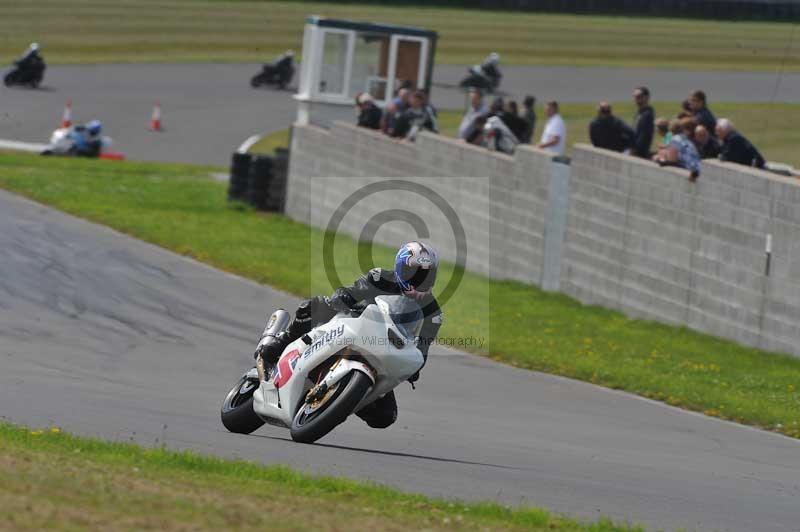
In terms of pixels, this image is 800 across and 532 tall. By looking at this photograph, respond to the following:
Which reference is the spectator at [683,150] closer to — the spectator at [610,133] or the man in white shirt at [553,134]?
the spectator at [610,133]

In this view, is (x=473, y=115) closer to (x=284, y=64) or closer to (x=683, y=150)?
(x=683, y=150)

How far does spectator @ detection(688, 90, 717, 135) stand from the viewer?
1722 centimetres

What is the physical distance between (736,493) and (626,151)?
1070 cm

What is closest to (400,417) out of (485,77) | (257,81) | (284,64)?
(485,77)

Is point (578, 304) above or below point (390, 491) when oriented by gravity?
below

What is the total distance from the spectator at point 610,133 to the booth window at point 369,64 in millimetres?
10684

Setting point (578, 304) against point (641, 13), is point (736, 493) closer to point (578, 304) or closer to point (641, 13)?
point (578, 304)

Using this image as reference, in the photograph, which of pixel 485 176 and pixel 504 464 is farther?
pixel 485 176

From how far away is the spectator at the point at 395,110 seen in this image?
77.3 ft

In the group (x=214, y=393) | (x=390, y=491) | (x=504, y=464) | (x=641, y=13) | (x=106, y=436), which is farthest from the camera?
(x=641, y=13)

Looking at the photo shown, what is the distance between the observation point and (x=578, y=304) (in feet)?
62.6

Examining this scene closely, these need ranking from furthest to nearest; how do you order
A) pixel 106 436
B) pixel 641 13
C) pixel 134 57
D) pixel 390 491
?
pixel 134 57, pixel 641 13, pixel 106 436, pixel 390 491

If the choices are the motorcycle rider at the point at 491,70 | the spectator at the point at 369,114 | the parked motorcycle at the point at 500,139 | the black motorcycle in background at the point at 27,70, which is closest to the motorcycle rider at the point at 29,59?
the black motorcycle in background at the point at 27,70

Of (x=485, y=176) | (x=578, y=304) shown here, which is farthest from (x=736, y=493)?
(x=485, y=176)
